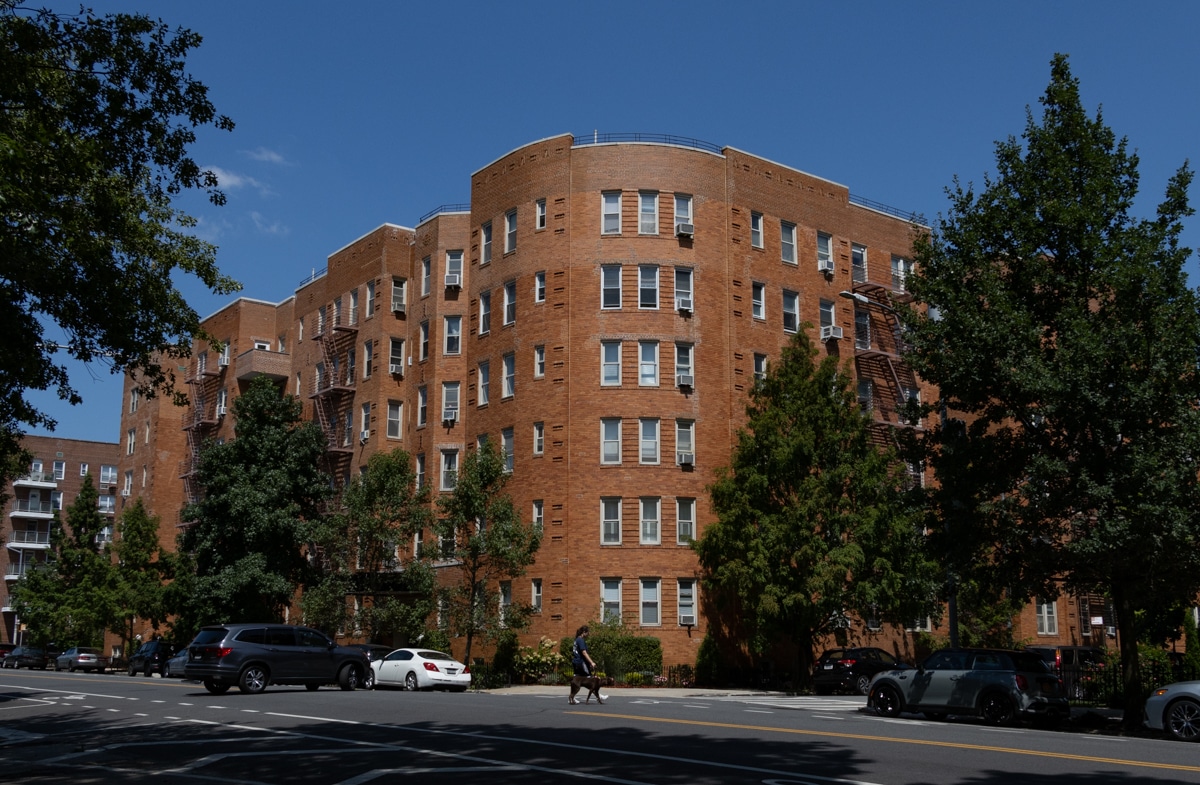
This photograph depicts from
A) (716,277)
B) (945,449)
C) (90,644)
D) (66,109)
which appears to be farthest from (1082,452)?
(90,644)

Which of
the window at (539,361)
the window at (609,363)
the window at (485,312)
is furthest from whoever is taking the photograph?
the window at (485,312)

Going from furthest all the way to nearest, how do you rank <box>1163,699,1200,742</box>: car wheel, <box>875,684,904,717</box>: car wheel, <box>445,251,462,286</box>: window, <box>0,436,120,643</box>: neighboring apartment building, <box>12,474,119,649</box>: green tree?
<box>0,436,120,643</box>: neighboring apartment building, <box>12,474,119,649</box>: green tree, <box>445,251,462,286</box>: window, <box>875,684,904,717</box>: car wheel, <box>1163,699,1200,742</box>: car wheel

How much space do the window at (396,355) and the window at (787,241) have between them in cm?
1725

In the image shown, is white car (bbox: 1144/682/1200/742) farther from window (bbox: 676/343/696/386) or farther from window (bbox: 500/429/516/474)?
window (bbox: 500/429/516/474)

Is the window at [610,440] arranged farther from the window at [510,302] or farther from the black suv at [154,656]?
the black suv at [154,656]

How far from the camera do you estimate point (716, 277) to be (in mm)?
44750

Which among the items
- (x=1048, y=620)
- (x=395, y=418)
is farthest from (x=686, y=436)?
(x=1048, y=620)

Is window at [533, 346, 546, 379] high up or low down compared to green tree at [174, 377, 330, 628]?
up

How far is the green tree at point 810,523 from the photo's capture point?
118ft

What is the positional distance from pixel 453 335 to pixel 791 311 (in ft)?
46.1

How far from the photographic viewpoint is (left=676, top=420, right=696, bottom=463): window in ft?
141

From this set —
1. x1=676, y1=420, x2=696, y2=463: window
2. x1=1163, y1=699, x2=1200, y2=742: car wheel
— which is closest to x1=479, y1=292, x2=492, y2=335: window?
x1=676, y1=420, x2=696, y2=463: window

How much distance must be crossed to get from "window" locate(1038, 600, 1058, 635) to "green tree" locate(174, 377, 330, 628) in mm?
32232

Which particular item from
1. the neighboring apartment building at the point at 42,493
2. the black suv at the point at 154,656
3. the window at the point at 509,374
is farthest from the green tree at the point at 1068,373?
the neighboring apartment building at the point at 42,493
